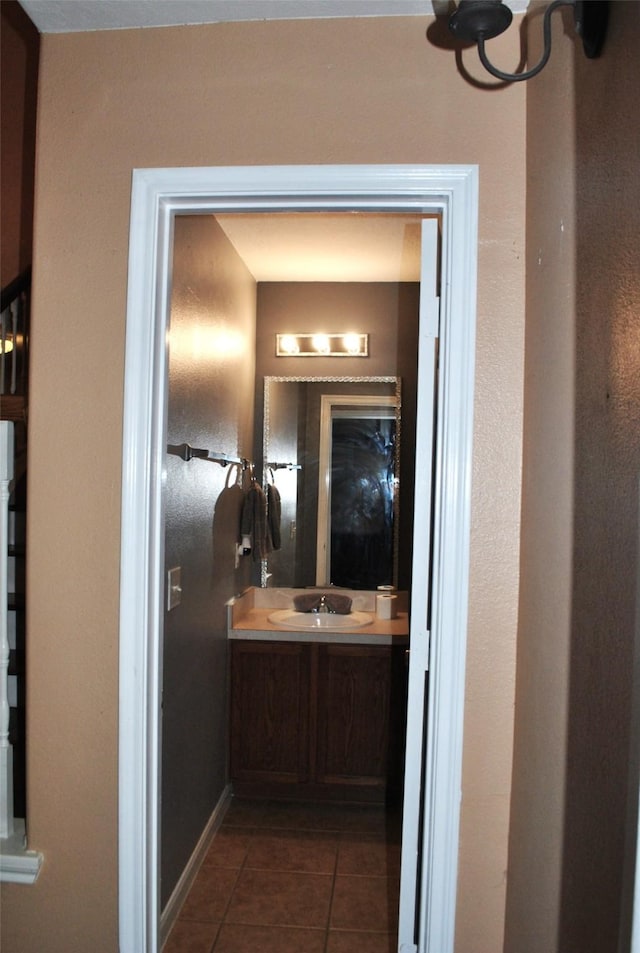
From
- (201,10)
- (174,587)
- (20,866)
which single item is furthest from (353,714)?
(201,10)

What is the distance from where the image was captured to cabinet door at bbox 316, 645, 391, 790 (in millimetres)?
3309

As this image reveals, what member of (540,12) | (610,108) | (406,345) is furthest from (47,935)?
(406,345)

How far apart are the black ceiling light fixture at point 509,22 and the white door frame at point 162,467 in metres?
0.37

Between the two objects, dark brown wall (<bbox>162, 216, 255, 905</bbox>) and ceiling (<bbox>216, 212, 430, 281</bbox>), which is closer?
dark brown wall (<bbox>162, 216, 255, 905</bbox>)

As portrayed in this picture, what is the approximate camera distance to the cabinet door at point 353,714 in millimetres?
3309

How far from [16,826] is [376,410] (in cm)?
261

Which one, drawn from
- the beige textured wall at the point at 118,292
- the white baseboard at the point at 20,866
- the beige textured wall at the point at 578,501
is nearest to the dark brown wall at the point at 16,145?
the beige textured wall at the point at 118,292

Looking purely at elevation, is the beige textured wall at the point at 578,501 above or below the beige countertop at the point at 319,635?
above

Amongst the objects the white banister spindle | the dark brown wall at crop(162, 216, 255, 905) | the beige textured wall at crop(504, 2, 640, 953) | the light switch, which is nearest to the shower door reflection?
the dark brown wall at crop(162, 216, 255, 905)

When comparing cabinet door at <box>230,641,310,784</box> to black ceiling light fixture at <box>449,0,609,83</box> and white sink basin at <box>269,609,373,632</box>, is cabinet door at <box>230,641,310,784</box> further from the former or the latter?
black ceiling light fixture at <box>449,0,609,83</box>

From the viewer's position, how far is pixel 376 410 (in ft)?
12.7

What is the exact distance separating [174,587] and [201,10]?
167cm

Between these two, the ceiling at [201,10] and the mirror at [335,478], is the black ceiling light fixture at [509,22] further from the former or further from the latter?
the mirror at [335,478]

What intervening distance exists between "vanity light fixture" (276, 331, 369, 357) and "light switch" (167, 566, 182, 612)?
1.78 metres
